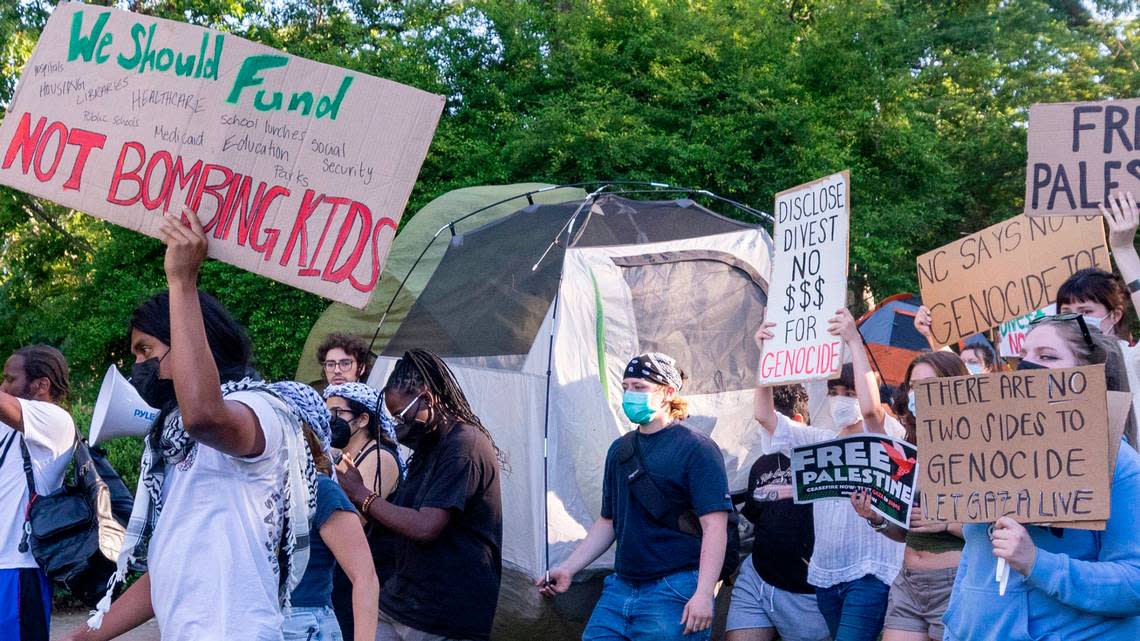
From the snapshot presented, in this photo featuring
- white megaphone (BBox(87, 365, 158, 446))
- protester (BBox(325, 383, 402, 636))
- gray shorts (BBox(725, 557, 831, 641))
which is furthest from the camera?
gray shorts (BBox(725, 557, 831, 641))

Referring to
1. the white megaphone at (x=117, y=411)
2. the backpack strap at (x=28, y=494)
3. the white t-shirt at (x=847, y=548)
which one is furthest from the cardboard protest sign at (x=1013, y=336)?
the backpack strap at (x=28, y=494)

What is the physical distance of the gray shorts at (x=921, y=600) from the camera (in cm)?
509

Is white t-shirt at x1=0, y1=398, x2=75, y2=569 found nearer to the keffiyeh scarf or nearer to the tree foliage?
the keffiyeh scarf

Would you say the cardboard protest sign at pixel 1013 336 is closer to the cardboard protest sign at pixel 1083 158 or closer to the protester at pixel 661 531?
the cardboard protest sign at pixel 1083 158

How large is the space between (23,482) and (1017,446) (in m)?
4.16

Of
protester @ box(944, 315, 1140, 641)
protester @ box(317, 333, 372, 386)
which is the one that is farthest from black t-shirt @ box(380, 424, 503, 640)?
protester @ box(317, 333, 372, 386)

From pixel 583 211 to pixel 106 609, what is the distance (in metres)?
5.64

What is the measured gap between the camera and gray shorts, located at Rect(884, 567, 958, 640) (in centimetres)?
509

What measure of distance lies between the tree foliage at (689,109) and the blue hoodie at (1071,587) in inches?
398

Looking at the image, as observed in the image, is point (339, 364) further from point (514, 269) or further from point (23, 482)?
point (23, 482)

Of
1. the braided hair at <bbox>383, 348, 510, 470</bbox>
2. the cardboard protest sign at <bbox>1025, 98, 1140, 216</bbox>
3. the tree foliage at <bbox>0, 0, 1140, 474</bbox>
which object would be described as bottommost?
the braided hair at <bbox>383, 348, 510, 470</bbox>

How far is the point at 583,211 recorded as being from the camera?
882cm

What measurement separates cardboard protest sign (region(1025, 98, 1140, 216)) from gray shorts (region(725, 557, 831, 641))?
85.1 inches

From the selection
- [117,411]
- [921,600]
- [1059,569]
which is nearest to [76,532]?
[117,411]
